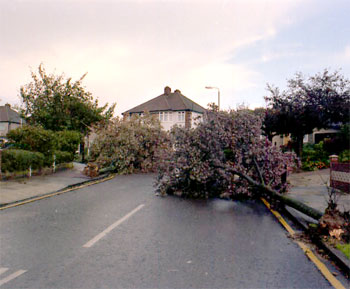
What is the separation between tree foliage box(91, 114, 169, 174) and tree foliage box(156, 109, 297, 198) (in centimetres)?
1022

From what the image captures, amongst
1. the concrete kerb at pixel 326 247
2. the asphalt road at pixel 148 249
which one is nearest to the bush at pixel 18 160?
the asphalt road at pixel 148 249

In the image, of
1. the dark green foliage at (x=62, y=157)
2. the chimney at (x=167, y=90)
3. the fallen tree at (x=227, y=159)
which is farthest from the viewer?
the chimney at (x=167, y=90)

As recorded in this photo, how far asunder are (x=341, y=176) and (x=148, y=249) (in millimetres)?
10355

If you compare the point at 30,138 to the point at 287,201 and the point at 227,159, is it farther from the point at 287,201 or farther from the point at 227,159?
the point at 287,201

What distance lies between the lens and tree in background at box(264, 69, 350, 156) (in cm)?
2139

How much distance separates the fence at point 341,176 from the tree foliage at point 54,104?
72.1 feet

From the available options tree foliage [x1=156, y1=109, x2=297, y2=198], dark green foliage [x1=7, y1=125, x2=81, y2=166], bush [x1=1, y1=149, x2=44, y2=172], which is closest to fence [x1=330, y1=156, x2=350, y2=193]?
tree foliage [x1=156, y1=109, x2=297, y2=198]

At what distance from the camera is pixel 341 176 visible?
13172 millimetres

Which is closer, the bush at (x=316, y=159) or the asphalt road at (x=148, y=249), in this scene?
the asphalt road at (x=148, y=249)

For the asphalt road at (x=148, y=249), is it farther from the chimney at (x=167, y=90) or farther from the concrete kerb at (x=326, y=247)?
the chimney at (x=167, y=90)

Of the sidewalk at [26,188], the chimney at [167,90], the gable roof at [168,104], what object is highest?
the chimney at [167,90]

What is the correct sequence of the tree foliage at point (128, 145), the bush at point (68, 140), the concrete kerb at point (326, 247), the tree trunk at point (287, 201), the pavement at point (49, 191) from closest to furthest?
the concrete kerb at point (326, 247) < the tree trunk at point (287, 201) < the pavement at point (49, 191) < the tree foliage at point (128, 145) < the bush at point (68, 140)

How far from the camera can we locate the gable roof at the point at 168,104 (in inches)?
2137

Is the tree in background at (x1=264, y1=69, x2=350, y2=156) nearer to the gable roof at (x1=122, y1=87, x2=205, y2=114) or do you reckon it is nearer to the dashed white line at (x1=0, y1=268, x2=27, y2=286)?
the dashed white line at (x1=0, y1=268, x2=27, y2=286)
